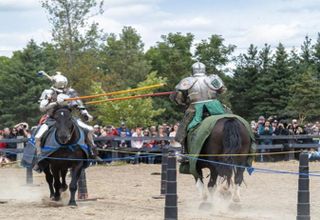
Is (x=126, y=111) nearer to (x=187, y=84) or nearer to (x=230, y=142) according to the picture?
(x=187, y=84)

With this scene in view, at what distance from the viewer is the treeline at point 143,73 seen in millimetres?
52562

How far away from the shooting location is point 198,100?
13.6 metres

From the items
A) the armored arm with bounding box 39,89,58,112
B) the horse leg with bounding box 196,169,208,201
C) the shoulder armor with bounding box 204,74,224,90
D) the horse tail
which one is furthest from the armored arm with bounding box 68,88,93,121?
the horse tail

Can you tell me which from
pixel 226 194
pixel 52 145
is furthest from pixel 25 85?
pixel 226 194

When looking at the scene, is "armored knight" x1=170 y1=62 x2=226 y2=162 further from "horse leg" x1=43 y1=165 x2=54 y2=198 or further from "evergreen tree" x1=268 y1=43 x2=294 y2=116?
"evergreen tree" x1=268 y1=43 x2=294 y2=116

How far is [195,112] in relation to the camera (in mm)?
13547

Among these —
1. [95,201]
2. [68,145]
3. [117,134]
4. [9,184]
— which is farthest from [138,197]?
[117,134]

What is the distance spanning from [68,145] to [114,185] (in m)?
4.83

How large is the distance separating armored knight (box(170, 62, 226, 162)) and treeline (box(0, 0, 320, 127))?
33882 mm

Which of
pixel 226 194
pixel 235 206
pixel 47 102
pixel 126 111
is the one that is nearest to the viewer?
pixel 235 206

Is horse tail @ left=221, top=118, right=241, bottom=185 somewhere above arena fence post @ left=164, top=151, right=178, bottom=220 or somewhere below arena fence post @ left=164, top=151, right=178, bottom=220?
above

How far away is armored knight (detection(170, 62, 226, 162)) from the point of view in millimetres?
13523

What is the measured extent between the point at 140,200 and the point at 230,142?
10.3 feet

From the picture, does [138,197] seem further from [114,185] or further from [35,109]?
[35,109]
